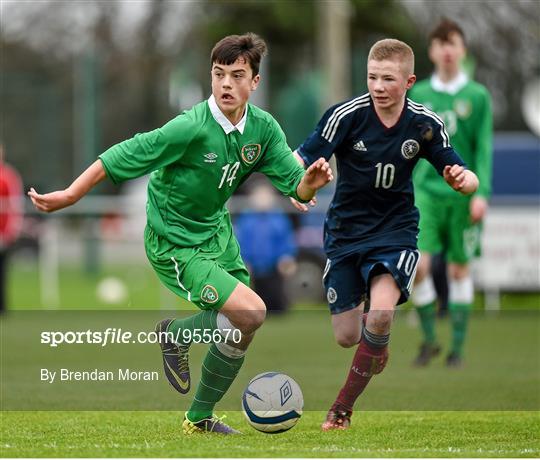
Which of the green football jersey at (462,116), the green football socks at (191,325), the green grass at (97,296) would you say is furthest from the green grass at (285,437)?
the green grass at (97,296)

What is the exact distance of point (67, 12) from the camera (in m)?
36.8

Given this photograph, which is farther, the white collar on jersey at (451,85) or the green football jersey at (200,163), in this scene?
the white collar on jersey at (451,85)

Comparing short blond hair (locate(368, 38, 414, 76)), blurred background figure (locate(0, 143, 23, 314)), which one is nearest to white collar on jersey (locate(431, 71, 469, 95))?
short blond hair (locate(368, 38, 414, 76))

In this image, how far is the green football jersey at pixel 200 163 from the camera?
6504 mm

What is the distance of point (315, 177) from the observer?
6.44 m

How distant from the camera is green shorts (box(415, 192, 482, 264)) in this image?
34.5 feet

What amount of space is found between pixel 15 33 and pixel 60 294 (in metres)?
17.1

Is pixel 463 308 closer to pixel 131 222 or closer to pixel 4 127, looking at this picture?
pixel 131 222

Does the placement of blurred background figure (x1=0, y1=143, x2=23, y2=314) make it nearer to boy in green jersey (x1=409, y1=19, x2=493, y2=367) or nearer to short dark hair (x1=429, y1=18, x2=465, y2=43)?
boy in green jersey (x1=409, y1=19, x2=493, y2=367)

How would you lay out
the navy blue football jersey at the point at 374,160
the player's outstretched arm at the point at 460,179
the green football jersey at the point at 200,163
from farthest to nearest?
the navy blue football jersey at the point at 374,160
the player's outstretched arm at the point at 460,179
the green football jersey at the point at 200,163

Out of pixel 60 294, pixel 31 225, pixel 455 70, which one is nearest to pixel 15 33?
pixel 31 225

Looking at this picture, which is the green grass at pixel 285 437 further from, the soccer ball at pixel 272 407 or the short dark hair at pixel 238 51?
the short dark hair at pixel 238 51

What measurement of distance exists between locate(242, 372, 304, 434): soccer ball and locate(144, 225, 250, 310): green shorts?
492 mm

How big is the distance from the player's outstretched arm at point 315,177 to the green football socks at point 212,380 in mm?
919
